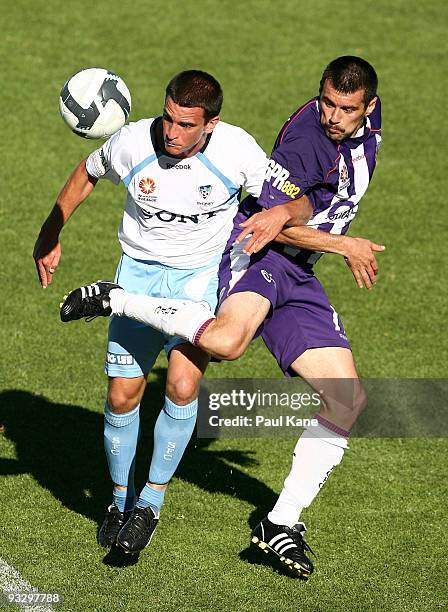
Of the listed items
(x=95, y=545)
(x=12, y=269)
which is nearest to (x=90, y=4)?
(x=12, y=269)

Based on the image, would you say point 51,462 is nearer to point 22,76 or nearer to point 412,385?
point 412,385

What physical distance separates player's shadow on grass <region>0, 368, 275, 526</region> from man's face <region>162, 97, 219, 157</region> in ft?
7.90

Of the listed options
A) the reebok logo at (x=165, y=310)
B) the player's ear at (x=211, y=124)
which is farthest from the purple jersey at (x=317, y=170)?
the reebok logo at (x=165, y=310)

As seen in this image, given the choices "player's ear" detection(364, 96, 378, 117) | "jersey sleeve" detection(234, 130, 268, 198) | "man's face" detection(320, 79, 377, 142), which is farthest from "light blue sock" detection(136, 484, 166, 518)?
"player's ear" detection(364, 96, 378, 117)

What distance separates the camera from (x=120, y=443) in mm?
7195

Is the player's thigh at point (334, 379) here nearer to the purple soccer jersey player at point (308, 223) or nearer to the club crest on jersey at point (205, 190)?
the purple soccer jersey player at point (308, 223)

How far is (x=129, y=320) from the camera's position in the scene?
7.17 m

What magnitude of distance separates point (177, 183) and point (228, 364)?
308 centimetres

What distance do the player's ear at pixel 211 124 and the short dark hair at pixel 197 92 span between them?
0.03m

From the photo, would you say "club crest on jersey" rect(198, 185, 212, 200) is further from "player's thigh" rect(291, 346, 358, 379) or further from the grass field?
the grass field

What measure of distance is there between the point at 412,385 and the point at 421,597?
293 cm

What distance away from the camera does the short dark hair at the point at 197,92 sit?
6.62 m

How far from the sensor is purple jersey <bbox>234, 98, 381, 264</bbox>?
701 cm

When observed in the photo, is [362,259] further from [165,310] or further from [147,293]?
[147,293]
